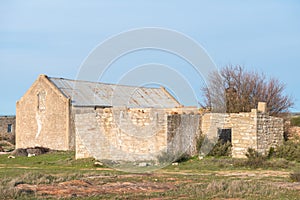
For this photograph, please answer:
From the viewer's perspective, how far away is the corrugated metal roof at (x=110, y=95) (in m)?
37.5

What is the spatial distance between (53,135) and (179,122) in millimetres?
13701

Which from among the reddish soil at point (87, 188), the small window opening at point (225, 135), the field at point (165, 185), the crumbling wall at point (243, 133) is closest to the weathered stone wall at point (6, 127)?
the small window opening at point (225, 135)

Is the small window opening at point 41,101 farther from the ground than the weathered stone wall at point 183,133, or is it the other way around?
the small window opening at point 41,101

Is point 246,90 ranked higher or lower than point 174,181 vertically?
higher

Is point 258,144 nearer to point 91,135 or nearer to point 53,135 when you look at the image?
point 91,135

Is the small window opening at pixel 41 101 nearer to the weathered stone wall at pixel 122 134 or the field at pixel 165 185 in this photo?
the weathered stone wall at pixel 122 134

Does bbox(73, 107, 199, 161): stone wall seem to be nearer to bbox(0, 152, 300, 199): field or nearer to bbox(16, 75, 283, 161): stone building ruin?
bbox(16, 75, 283, 161): stone building ruin

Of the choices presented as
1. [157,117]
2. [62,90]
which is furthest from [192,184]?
[62,90]

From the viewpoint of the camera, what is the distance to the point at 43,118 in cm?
3734

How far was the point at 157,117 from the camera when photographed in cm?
2539

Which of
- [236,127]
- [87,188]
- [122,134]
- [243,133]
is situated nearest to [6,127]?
[122,134]

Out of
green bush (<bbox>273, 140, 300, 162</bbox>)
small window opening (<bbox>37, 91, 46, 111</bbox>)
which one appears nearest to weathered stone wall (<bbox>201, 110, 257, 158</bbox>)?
green bush (<bbox>273, 140, 300, 162</bbox>)

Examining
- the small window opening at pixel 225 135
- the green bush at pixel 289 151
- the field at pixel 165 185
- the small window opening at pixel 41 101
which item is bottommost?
the field at pixel 165 185

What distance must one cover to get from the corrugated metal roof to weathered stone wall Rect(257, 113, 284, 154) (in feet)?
49.5
